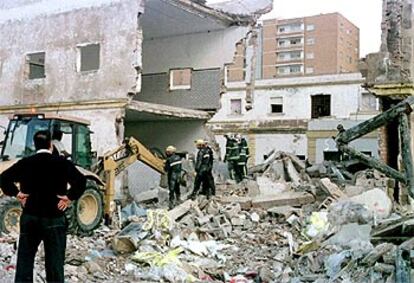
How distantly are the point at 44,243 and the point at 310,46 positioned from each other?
81.7 meters

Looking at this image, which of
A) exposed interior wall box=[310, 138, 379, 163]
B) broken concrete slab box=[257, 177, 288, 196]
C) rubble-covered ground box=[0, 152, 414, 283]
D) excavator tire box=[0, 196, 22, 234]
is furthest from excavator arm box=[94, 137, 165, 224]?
exposed interior wall box=[310, 138, 379, 163]

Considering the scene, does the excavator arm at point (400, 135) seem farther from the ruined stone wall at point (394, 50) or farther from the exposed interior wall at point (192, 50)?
the exposed interior wall at point (192, 50)

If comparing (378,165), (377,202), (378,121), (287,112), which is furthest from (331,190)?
(287,112)

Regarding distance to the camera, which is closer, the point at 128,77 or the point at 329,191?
the point at 329,191

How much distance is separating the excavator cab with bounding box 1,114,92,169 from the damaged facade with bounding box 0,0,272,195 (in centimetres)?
523

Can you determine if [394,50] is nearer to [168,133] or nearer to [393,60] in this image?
[393,60]

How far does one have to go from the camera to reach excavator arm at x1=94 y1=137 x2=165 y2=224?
1324 centimetres

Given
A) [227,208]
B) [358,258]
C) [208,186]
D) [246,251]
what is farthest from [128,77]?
[358,258]

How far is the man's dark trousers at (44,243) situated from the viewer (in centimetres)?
521

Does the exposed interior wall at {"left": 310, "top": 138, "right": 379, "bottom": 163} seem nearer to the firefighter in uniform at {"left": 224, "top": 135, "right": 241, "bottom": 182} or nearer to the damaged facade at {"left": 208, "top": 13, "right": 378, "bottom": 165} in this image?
the damaged facade at {"left": 208, "top": 13, "right": 378, "bottom": 165}

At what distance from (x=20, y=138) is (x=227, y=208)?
482 centimetres

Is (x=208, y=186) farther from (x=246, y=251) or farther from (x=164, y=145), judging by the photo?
(x=164, y=145)

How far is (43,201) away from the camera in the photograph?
205 inches

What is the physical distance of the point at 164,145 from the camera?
23.2m
